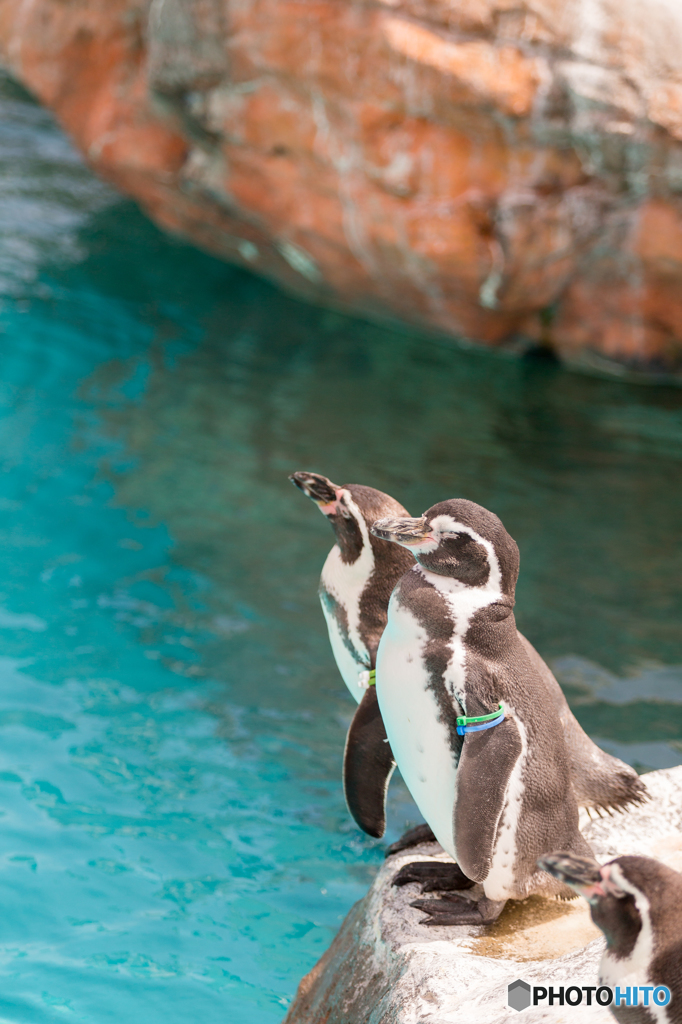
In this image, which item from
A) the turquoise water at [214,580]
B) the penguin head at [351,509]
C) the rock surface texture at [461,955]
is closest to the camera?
the rock surface texture at [461,955]

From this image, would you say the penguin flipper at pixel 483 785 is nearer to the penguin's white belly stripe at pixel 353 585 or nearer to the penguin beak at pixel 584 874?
the penguin beak at pixel 584 874

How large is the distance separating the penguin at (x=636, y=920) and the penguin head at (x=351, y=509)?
1.04 m

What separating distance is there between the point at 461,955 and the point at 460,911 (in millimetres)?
173

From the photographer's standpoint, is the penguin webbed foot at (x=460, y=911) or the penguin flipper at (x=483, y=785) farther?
the penguin webbed foot at (x=460, y=911)

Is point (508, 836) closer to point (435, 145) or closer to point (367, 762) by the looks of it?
point (367, 762)

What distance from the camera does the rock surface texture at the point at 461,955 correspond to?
1919 millimetres

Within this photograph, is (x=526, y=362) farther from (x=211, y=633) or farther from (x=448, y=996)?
(x=448, y=996)

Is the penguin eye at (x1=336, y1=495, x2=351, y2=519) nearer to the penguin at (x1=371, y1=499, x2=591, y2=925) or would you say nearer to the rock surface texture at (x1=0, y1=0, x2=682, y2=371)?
the penguin at (x1=371, y1=499, x2=591, y2=925)

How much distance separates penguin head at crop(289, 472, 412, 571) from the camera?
248 centimetres

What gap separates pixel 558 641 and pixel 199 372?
3.52m

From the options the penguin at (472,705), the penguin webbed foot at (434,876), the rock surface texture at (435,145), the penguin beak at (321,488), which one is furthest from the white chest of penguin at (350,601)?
the rock surface texture at (435,145)

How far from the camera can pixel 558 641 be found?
4.65 m

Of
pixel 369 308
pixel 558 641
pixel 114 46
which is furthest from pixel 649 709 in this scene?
pixel 114 46

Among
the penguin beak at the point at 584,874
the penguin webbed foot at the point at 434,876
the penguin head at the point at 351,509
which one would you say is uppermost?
the penguin beak at the point at 584,874
